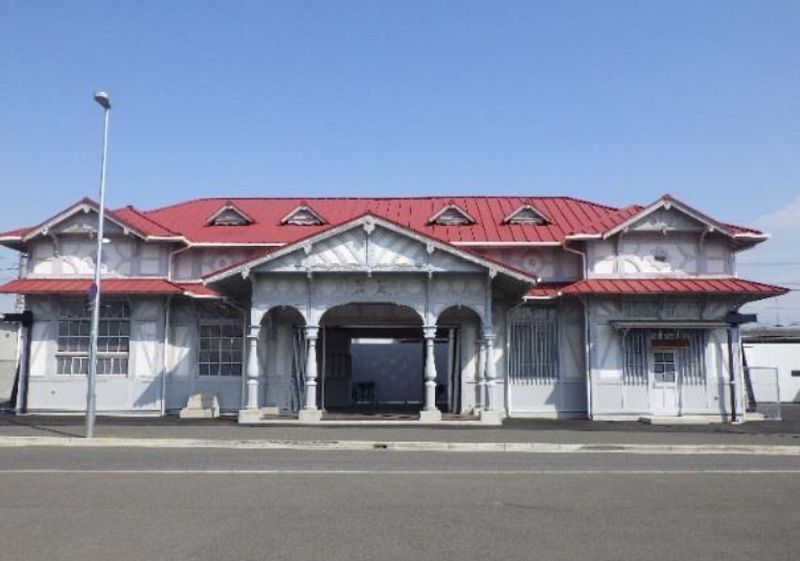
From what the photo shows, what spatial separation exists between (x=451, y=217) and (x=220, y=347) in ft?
30.5

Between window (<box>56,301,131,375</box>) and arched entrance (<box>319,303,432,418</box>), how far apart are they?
6463 mm

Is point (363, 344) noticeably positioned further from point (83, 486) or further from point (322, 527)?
point (322, 527)

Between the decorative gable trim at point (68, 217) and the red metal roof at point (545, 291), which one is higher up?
the decorative gable trim at point (68, 217)

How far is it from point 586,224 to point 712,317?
5230 millimetres

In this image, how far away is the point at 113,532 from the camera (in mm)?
6645

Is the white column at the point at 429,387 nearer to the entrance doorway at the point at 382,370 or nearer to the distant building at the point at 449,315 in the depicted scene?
the distant building at the point at 449,315

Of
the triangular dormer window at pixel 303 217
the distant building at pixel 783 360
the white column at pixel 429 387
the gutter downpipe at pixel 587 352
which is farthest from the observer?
the distant building at pixel 783 360

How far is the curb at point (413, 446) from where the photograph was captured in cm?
1430

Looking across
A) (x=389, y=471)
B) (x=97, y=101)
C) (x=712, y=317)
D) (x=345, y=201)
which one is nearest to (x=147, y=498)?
(x=389, y=471)

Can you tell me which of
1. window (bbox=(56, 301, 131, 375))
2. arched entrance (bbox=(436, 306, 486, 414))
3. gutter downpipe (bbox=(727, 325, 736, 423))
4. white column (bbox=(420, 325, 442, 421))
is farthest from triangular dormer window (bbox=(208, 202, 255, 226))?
gutter downpipe (bbox=(727, 325, 736, 423))

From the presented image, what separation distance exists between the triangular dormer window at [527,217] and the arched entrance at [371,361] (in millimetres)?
5101

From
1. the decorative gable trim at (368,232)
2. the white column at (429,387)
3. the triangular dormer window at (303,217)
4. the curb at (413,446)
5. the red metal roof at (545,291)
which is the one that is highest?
the triangular dormer window at (303,217)

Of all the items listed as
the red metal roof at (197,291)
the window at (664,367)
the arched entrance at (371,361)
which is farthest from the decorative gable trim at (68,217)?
the window at (664,367)

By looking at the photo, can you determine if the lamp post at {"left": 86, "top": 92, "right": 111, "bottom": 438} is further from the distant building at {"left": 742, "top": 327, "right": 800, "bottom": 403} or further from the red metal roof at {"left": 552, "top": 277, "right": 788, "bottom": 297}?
the distant building at {"left": 742, "top": 327, "right": 800, "bottom": 403}
